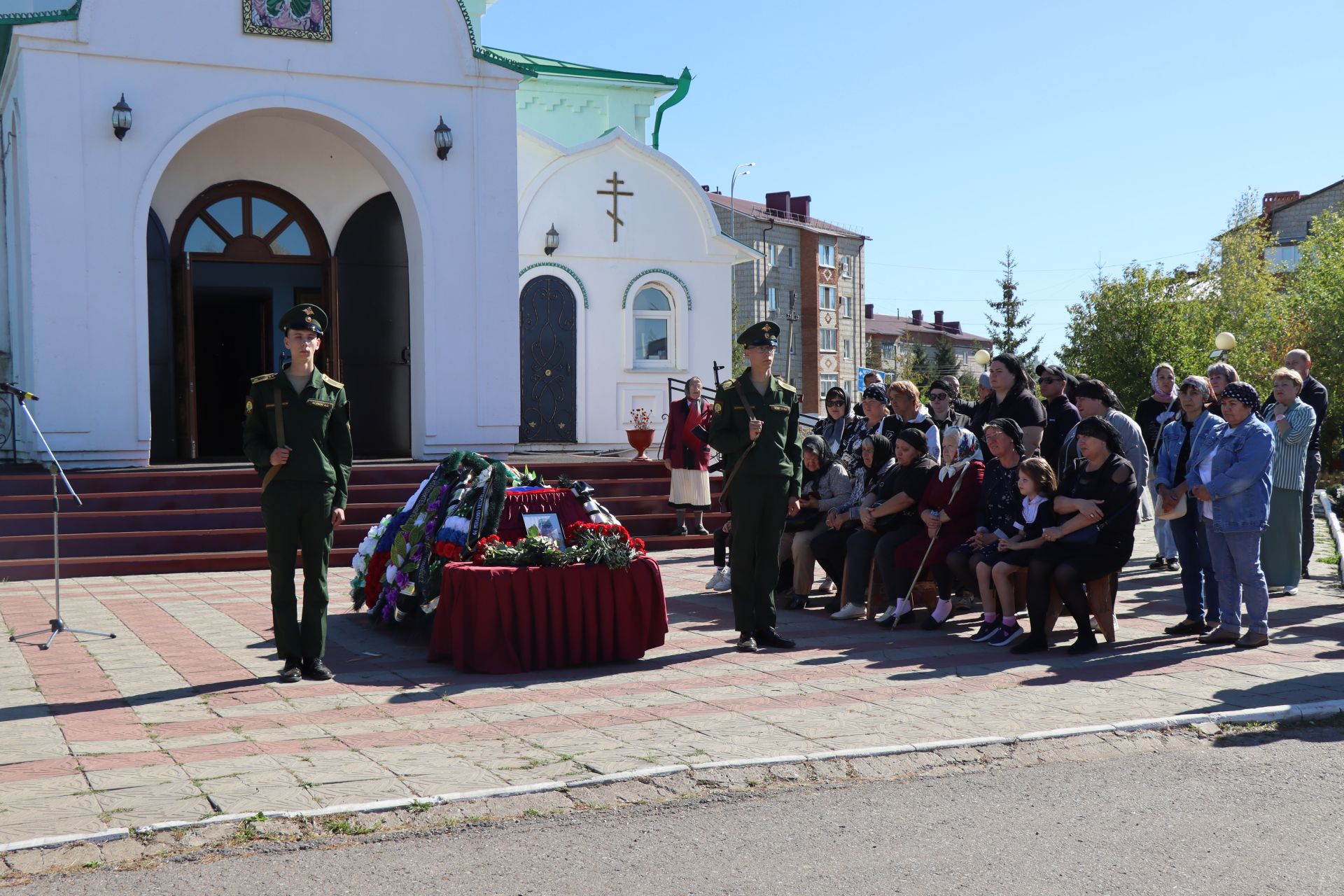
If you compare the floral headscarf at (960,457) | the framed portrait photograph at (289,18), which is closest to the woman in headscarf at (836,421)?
the floral headscarf at (960,457)

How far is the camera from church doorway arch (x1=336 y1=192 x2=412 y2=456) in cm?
1675

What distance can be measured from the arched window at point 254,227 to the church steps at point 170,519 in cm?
353

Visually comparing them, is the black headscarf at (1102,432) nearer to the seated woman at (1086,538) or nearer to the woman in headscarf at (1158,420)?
the seated woman at (1086,538)

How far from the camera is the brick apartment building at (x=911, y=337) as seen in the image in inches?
3440

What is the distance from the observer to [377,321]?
16.9 m

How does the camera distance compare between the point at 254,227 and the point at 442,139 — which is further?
the point at 254,227

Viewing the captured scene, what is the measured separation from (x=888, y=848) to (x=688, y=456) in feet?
32.1

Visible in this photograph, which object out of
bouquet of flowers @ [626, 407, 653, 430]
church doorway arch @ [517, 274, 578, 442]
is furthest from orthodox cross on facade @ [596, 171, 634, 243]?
bouquet of flowers @ [626, 407, 653, 430]

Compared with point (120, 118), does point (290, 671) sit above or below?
below

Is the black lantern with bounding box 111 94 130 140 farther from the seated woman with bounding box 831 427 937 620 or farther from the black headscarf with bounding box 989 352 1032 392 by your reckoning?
the black headscarf with bounding box 989 352 1032 392

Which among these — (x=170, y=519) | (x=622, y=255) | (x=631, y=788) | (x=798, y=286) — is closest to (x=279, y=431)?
(x=631, y=788)

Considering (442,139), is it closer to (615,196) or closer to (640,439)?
(640,439)

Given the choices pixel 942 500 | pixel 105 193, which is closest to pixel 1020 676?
Answer: pixel 942 500

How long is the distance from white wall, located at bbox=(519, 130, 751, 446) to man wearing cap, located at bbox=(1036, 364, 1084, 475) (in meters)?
10.9
